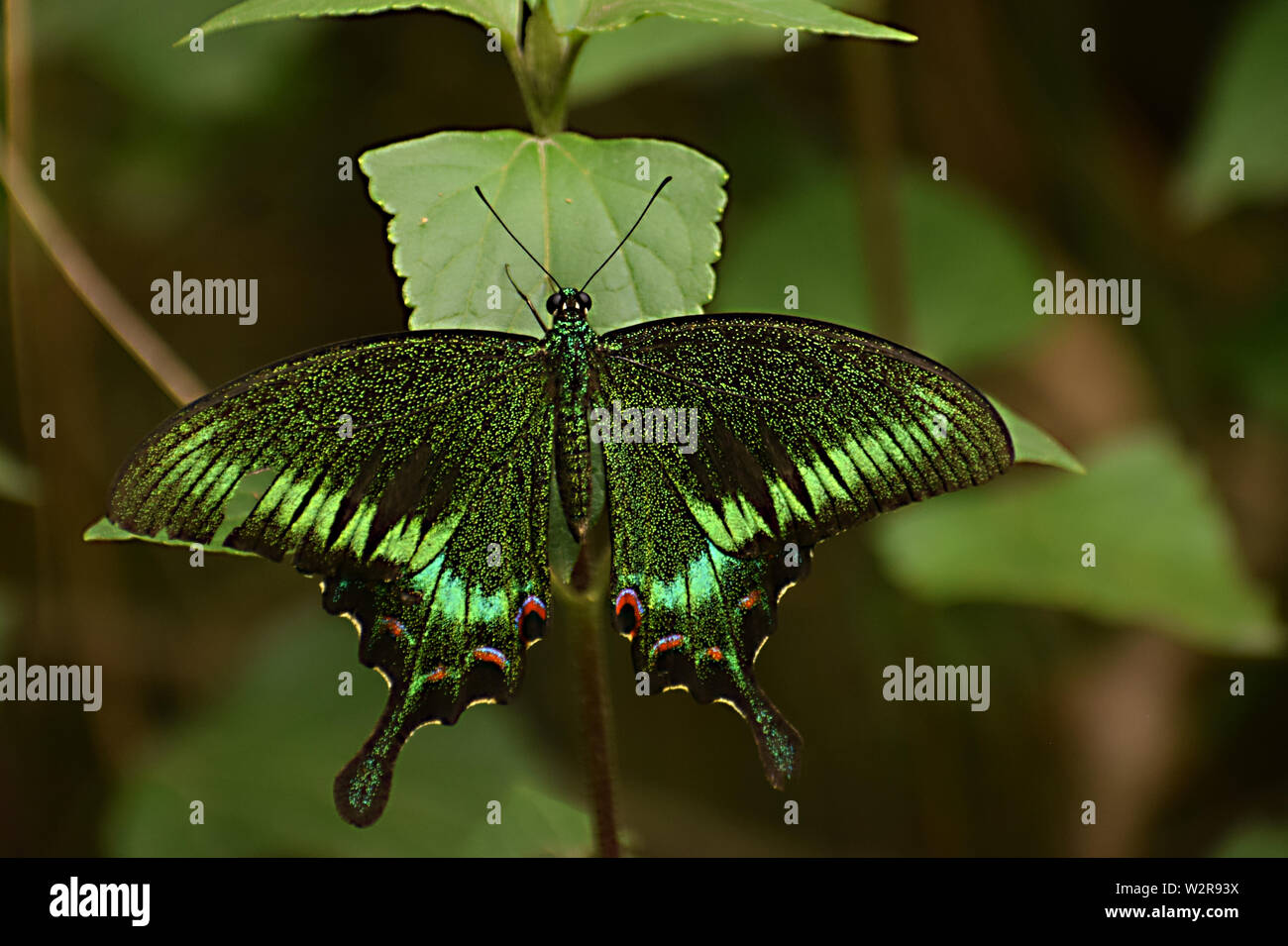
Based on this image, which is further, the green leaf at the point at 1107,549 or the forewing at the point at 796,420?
the green leaf at the point at 1107,549

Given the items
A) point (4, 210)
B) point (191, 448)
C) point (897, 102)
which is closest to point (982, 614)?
point (897, 102)

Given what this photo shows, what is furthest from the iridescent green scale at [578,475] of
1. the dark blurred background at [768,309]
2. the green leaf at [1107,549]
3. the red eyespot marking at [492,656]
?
the dark blurred background at [768,309]

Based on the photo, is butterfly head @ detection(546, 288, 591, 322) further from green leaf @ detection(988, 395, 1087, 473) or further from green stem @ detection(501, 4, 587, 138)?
green leaf @ detection(988, 395, 1087, 473)

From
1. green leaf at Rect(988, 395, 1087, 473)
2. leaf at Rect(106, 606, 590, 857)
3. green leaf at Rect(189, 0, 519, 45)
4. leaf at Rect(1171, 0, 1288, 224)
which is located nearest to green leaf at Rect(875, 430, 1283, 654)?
leaf at Rect(1171, 0, 1288, 224)

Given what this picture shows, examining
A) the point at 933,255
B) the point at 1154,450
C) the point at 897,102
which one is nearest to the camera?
the point at 1154,450

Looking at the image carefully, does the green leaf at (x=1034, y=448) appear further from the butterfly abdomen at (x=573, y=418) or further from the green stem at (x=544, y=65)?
the green stem at (x=544, y=65)

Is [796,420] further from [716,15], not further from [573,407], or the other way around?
[716,15]

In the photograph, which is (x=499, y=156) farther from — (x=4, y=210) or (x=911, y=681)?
(x=4, y=210)
